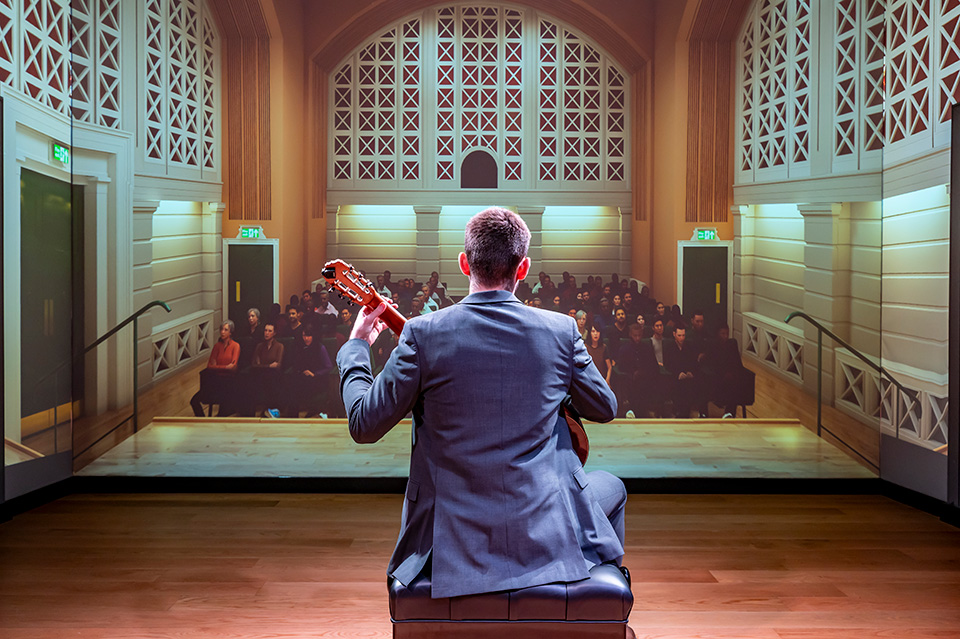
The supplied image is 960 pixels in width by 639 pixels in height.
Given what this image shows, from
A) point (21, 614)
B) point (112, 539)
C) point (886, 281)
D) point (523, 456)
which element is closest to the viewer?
point (523, 456)

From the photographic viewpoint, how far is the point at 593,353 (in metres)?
5.09

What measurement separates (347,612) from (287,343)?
233cm

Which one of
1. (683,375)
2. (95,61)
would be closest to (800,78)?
(683,375)

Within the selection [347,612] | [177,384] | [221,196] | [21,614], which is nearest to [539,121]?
[221,196]

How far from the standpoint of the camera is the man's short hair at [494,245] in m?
1.72

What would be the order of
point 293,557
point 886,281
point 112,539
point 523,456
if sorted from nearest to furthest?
1. point 523,456
2. point 293,557
3. point 112,539
4. point 886,281

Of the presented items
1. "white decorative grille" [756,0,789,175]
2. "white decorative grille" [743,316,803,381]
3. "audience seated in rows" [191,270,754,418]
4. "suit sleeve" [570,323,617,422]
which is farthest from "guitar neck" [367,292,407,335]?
"white decorative grille" [756,0,789,175]

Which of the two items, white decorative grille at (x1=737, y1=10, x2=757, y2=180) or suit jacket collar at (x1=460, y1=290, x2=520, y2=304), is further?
white decorative grille at (x1=737, y1=10, x2=757, y2=180)

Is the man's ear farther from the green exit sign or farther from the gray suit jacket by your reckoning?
the green exit sign

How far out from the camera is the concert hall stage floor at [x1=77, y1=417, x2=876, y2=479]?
15.9ft

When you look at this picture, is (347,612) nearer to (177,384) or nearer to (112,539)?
(112,539)

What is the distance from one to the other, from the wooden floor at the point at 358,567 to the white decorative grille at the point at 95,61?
2211mm

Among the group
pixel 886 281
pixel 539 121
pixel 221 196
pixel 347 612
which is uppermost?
pixel 539 121

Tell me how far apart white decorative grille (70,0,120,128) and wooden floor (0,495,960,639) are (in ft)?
7.25
